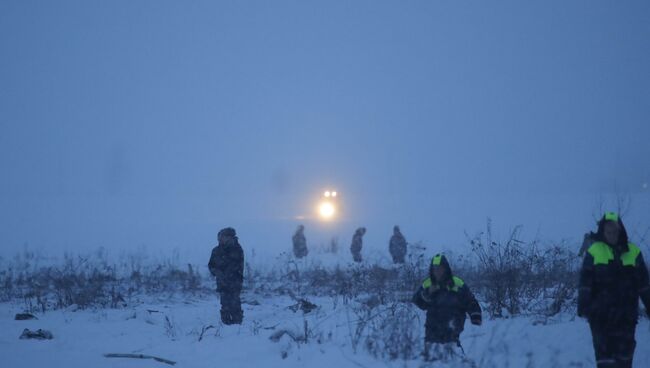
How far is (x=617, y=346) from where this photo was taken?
4.79m

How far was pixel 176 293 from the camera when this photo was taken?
12781 millimetres

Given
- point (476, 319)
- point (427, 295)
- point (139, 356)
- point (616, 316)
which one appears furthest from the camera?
point (139, 356)

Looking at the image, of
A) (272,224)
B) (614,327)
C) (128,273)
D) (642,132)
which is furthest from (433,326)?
(642,132)

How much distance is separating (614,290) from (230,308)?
6508 mm

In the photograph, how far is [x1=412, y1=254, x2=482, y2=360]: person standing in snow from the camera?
237 inches

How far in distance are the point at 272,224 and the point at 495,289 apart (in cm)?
3648

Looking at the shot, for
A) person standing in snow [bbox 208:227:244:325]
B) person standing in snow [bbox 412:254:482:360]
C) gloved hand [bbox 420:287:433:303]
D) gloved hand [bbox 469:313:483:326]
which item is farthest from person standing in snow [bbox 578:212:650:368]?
person standing in snow [bbox 208:227:244:325]

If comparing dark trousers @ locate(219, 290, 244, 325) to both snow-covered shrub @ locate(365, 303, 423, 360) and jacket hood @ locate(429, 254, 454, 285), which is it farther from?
jacket hood @ locate(429, 254, 454, 285)

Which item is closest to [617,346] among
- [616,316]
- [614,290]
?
[616,316]

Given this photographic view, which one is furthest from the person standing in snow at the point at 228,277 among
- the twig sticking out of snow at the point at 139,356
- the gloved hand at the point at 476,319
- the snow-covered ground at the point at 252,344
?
the gloved hand at the point at 476,319

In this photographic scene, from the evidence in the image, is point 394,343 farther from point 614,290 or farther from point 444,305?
point 614,290

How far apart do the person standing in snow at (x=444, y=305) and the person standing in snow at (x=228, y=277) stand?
13.6ft

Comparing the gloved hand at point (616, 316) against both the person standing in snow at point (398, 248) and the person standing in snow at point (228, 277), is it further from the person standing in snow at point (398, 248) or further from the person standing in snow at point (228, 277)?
the person standing in snow at point (398, 248)

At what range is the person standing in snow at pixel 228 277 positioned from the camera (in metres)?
9.23
